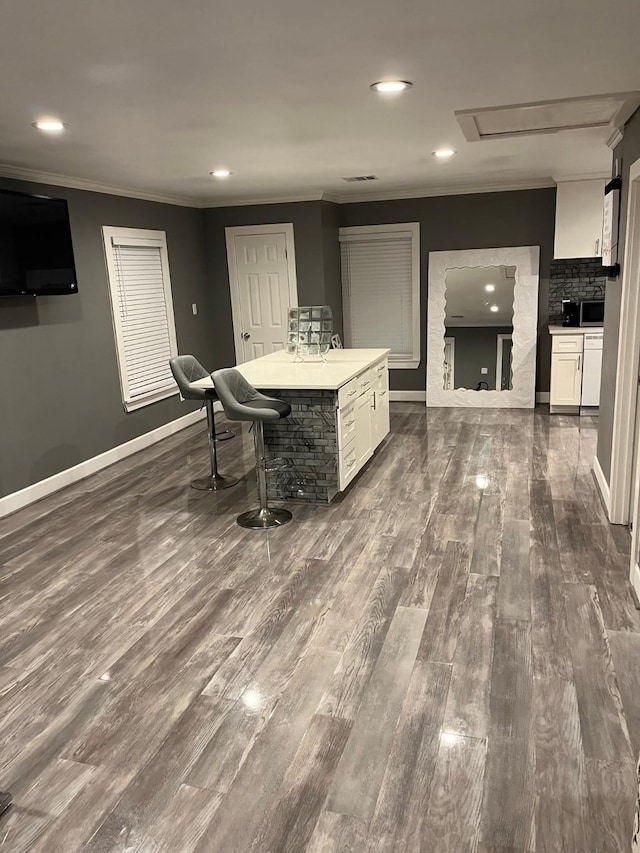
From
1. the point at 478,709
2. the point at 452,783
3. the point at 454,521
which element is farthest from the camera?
the point at 454,521

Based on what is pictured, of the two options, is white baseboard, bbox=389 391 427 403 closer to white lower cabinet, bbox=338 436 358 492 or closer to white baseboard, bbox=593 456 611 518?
white baseboard, bbox=593 456 611 518

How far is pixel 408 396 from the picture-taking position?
7840 mm

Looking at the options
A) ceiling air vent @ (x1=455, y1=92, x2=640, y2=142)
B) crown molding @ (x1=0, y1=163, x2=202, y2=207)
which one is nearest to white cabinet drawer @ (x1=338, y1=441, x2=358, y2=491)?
ceiling air vent @ (x1=455, y1=92, x2=640, y2=142)

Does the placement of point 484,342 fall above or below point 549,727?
above

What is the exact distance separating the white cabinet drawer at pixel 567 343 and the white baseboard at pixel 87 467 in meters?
3.85

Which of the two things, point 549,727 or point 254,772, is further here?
point 549,727

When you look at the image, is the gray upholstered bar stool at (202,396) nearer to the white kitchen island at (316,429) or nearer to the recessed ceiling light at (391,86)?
the white kitchen island at (316,429)

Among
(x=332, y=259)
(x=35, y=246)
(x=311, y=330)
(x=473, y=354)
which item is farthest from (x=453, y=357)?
(x=35, y=246)

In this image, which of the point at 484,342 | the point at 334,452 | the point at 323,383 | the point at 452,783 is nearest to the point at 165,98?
the point at 323,383

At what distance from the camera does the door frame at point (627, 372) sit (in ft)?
12.0

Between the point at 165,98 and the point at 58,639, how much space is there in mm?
2542

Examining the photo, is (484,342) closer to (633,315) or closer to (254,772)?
(633,315)

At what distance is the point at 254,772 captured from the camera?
219 cm

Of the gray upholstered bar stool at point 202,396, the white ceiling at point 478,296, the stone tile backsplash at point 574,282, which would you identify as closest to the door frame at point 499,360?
the white ceiling at point 478,296
